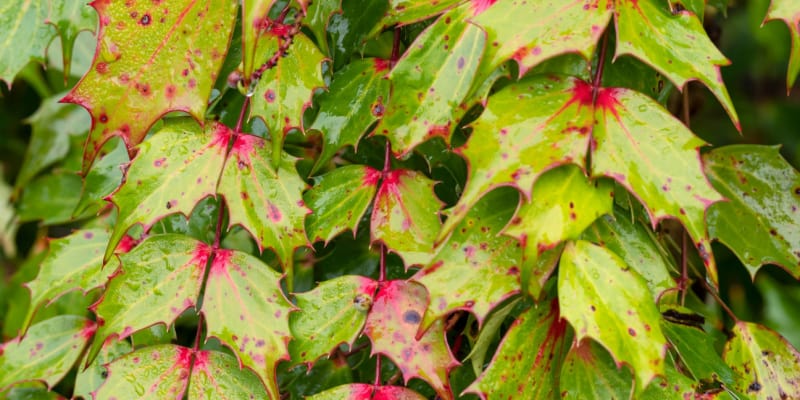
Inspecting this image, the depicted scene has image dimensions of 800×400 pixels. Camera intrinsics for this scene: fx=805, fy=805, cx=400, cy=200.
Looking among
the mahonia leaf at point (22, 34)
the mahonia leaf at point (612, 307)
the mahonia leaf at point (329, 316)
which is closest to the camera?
the mahonia leaf at point (612, 307)

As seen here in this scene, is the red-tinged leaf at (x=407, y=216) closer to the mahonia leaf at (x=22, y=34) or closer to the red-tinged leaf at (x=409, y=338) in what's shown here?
the red-tinged leaf at (x=409, y=338)

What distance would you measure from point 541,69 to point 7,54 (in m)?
0.52

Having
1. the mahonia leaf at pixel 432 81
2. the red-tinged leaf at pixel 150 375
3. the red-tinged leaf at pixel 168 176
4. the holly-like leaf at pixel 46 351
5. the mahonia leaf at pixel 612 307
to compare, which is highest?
the mahonia leaf at pixel 432 81

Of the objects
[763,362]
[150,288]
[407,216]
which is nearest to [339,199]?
[407,216]

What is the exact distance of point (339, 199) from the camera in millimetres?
712

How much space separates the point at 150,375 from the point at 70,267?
0.65ft

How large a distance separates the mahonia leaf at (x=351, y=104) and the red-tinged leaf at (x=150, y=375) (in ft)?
0.67

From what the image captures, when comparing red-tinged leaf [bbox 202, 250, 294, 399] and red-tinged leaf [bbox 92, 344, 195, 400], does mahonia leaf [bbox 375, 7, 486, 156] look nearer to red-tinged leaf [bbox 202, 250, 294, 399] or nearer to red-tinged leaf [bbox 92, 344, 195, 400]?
red-tinged leaf [bbox 202, 250, 294, 399]

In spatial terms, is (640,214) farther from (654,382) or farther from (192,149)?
(192,149)

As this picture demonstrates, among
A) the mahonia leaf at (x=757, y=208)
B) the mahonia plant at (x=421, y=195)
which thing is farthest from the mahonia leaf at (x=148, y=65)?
the mahonia leaf at (x=757, y=208)

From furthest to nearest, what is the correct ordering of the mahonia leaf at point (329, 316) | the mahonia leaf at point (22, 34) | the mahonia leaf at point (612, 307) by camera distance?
the mahonia leaf at point (22, 34)
the mahonia leaf at point (329, 316)
the mahonia leaf at point (612, 307)

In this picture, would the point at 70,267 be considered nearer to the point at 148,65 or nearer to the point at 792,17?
the point at 148,65

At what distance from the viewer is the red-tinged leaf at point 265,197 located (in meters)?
0.68

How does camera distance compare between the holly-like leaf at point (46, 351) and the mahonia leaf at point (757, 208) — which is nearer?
the mahonia leaf at point (757, 208)
